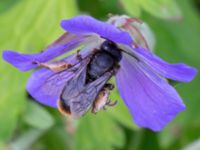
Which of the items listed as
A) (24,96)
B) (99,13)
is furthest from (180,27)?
(24,96)

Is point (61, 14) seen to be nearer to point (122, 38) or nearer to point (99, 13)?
point (99, 13)

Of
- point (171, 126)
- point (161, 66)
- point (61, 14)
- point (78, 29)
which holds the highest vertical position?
point (61, 14)

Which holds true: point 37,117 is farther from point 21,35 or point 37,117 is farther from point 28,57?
point 28,57

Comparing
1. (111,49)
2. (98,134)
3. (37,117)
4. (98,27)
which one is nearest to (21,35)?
(37,117)

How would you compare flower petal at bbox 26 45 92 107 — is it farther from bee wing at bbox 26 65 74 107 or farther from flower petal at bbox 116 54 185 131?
flower petal at bbox 116 54 185 131

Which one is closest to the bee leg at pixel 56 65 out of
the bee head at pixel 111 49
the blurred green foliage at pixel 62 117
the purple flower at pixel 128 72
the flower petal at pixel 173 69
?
the purple flower at pixel 128 72

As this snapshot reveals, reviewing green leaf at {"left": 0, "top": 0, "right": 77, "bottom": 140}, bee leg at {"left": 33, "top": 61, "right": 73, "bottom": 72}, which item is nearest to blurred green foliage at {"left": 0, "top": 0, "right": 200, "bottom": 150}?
green leaf at {"left": 0, "top": 0, "right": 77, "bottom": 140}

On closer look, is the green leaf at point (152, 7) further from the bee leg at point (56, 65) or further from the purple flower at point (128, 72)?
the bee leg at point (56, 65)
